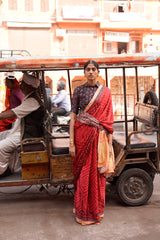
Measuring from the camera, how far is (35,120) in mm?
4211

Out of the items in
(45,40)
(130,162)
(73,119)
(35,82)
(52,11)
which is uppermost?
(52,11)

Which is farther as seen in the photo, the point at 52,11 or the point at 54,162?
the point at 52,11

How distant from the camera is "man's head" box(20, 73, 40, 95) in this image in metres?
3.94

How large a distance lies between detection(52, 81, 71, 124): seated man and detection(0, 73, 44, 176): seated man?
408cm

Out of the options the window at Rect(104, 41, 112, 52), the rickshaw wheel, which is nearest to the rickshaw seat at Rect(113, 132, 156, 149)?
Answer: the rickshaw wheel

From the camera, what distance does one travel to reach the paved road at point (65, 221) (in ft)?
11.2

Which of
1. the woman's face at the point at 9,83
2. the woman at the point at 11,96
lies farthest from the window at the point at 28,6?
the woman's face at the point at 9,83

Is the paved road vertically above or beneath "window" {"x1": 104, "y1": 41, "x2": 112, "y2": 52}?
beneath

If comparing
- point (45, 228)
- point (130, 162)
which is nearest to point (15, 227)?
point (45, 228)

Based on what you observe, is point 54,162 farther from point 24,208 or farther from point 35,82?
point 35,82

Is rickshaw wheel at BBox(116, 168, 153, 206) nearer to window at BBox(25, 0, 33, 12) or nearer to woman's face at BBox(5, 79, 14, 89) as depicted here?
→ woman's face at BBox(5, 79, 14, 89)

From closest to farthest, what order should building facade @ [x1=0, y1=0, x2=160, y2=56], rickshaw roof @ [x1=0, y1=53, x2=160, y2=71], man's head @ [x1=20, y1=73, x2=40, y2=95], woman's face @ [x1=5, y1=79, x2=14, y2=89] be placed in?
rickshaw roof @ [x1=0, y1=53, x2=160, y2=71] → man's head @ [x1=20, y1=73, x2=40, y2=95] → woman's face @ [x1=5, y1=79, x2=14, y2=89] → building facade @ [x1=0, y1=0, x2=160, y2=56]

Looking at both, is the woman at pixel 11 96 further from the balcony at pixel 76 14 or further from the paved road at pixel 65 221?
the balcony at pixel 76 14

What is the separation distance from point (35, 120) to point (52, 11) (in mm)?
21022
